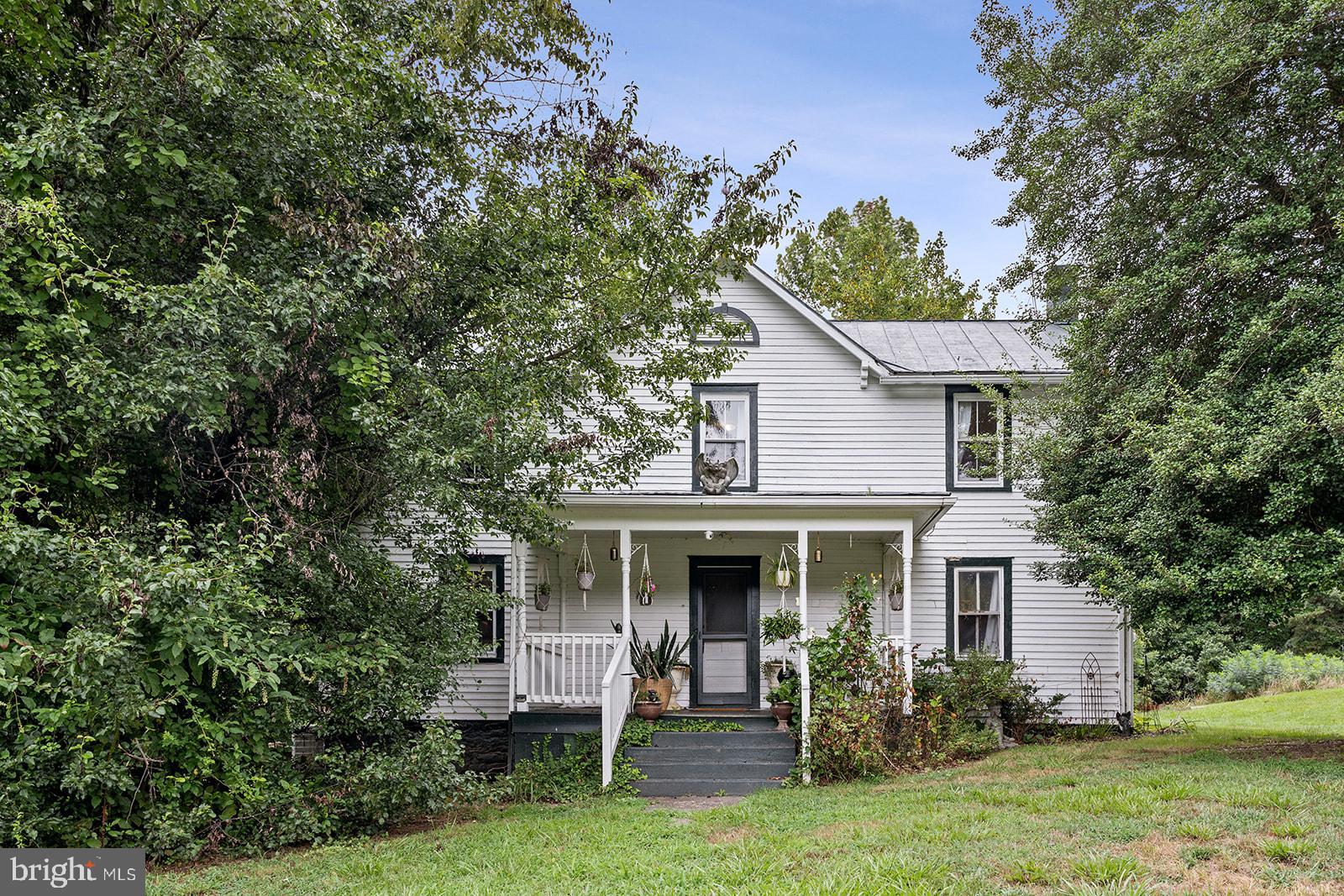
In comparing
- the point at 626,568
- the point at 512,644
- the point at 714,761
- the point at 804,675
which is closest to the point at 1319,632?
the point at 804,675

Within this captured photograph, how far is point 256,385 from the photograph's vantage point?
262 inches

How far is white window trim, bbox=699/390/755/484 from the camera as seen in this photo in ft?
41.8

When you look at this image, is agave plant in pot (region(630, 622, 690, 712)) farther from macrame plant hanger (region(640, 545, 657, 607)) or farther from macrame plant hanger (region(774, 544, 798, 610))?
macrame plant hanger (region(774, 544, 798, 610))

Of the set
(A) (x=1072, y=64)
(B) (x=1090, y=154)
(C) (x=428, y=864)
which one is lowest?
(C) (x=428, y=864)

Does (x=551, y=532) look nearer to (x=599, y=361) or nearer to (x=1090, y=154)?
(x=599, y=361)

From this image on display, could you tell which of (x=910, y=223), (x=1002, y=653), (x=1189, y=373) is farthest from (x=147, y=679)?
(x=910, y=223)

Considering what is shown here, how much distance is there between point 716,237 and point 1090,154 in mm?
4904

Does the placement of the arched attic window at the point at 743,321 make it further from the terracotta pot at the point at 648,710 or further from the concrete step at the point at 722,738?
the concrete step at the point at 722,738

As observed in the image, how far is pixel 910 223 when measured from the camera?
90.0 feet

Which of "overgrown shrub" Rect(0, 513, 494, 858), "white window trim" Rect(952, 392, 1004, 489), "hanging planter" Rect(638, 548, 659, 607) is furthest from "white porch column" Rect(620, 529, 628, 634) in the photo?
"white window trim" Rect(952, 392, 1004, 489)

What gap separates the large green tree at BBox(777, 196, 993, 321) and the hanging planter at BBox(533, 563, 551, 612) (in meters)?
14.6

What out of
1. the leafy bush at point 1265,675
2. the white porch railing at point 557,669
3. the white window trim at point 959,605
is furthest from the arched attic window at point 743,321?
the leafy bush at point 1265,675

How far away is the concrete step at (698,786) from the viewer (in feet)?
30.7

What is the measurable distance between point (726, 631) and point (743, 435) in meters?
2.88
